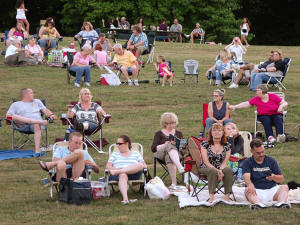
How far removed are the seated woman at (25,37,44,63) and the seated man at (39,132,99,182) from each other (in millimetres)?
12610

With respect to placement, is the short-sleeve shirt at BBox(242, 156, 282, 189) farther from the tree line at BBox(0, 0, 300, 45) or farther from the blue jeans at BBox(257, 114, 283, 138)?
the tree line at BBox(0, 0, 300, 45)

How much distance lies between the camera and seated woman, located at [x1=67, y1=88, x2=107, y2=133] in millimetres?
11773

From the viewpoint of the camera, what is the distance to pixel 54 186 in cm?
973

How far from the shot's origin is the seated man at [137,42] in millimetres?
21094

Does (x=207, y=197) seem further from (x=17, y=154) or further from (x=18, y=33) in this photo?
(x=18, y=33)

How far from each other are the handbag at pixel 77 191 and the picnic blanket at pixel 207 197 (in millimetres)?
1069

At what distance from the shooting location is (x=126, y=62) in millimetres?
18438

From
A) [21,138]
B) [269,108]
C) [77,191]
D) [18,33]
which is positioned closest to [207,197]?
[77,191]

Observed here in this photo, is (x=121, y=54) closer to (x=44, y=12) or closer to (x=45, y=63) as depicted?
(x=45, y=63)

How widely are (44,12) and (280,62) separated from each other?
26.7 m

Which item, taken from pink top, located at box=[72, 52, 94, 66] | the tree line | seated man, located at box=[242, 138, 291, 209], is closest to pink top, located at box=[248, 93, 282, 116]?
seated man, located at box=[242, 138, 291, 209]

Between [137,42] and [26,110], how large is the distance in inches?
382

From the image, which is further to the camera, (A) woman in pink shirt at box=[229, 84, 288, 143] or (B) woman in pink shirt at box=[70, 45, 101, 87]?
(B) woman in pink shirt at box=[70, 45, 101, 87]

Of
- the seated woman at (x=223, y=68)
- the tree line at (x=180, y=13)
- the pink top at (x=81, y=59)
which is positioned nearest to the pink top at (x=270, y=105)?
the seated woman at (x=223, y=68)
